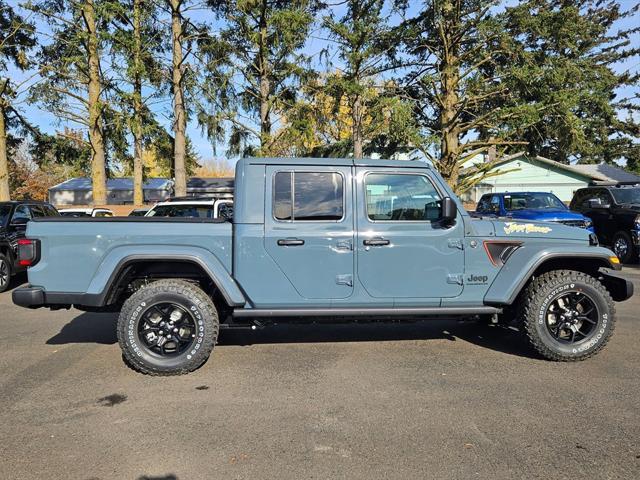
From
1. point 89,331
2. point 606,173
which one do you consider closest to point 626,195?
point 89,331

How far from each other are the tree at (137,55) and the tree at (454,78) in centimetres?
912

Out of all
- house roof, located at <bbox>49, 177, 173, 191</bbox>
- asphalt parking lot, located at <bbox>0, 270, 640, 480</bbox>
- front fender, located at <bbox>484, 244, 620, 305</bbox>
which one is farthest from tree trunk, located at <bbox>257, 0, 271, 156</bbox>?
house roof, located at <bbox>49, 177, 173, 191</bbox>

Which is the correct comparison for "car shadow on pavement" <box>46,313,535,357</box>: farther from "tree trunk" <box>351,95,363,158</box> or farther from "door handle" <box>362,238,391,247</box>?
"tree trunk" <box>351,95,363,158</box>

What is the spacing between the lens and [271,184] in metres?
4.64

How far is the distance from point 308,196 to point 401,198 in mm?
903

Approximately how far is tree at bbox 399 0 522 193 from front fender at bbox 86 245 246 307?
552 inches

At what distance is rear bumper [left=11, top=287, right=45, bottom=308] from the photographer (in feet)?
14.3

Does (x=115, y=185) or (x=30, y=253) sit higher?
(x=115, y=185)

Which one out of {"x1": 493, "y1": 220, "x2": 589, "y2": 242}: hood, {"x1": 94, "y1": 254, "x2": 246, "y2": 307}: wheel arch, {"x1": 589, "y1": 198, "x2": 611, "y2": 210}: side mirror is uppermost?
{"x1": 589, "y1": 198, "x2": 611, "y2": 210}: side mirror

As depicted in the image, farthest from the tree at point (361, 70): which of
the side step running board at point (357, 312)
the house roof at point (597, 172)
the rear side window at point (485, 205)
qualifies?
the house roof at point (597, 172)

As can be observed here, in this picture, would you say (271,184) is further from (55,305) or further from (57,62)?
(57,62)

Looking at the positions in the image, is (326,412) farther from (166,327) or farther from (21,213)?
(21,213)

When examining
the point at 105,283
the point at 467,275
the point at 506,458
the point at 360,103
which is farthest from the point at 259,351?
the point at 360,103

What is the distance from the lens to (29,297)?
Answer: 4348mm
